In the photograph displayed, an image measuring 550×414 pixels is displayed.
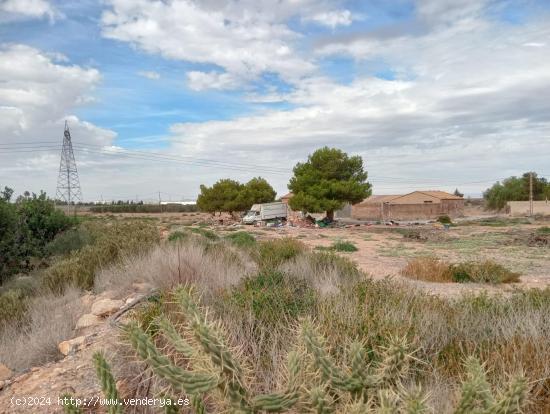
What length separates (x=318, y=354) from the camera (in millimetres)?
3258

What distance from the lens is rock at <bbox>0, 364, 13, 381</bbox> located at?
5.86 meters

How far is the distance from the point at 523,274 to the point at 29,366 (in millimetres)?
12776

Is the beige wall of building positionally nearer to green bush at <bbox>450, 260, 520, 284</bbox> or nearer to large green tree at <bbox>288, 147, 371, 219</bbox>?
large green tree at <bbox>288, 147, 371, 219</bbox>

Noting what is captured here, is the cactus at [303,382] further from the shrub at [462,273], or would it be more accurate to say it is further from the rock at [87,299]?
the shrub at [462,273]

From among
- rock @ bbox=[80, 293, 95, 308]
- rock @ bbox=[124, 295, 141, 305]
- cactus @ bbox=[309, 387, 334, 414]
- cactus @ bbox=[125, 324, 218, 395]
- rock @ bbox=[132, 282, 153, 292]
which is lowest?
rock @ bbox=[80, 293, 95, 308]

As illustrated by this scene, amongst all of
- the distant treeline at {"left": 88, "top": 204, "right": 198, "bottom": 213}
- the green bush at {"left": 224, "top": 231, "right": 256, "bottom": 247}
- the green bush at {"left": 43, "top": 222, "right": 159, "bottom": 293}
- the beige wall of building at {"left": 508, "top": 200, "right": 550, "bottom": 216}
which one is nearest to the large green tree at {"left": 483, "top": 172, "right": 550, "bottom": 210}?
the beige wall of building at {"left": 508, "top": 200, "right": 550, "bottom": 216}

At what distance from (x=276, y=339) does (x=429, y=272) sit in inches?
357

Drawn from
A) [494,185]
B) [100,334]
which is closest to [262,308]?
[100,334]

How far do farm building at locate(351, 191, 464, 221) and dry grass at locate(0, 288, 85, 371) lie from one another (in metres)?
56.6

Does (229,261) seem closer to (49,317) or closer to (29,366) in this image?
(49,317)

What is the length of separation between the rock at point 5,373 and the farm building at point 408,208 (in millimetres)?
59091

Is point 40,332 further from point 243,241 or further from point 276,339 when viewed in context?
point 243,241

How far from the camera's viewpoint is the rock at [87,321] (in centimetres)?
739

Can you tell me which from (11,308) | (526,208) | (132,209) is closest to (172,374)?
(11,308)
